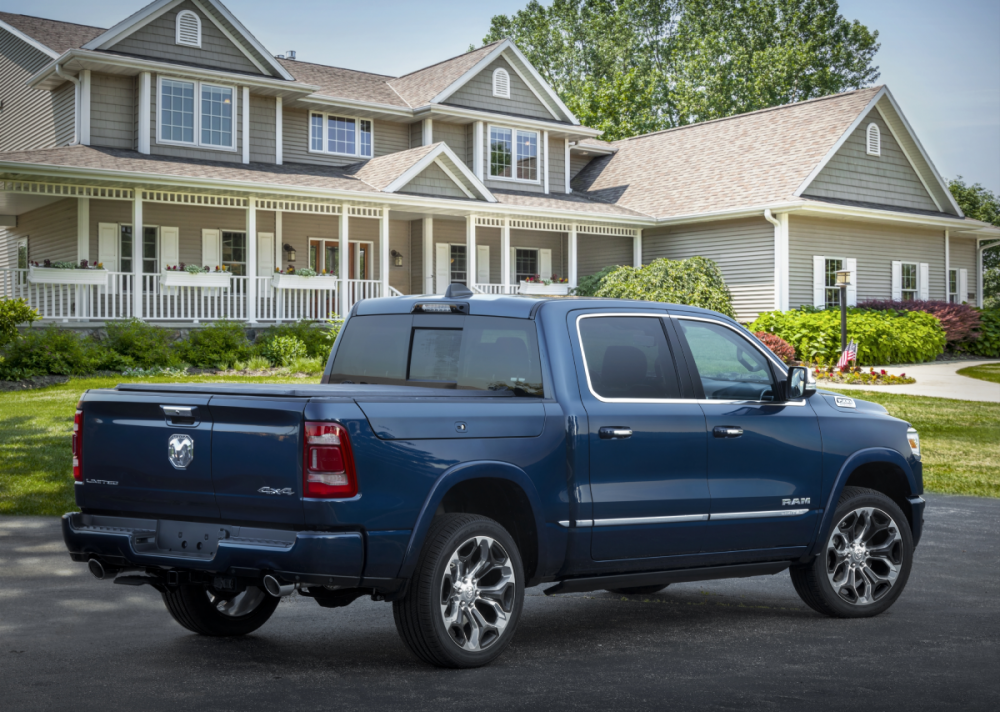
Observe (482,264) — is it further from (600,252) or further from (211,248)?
(211,248)

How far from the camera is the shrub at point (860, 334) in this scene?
27.9m

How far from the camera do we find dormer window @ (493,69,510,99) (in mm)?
33062

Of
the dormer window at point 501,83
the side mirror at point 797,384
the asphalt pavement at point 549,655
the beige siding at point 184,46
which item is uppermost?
the dormer window at point 501,83

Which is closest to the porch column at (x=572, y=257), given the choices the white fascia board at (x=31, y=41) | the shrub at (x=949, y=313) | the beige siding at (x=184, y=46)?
the shrub at (x=949, y=313)

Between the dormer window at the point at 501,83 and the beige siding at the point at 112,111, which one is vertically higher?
the dormer window at the point at 501,83

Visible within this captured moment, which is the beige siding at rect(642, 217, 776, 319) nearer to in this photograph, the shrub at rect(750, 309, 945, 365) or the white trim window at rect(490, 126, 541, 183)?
the shrub at rect(750, 309, 945, 365)

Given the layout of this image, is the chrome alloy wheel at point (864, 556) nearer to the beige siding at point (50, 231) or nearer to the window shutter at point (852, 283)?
the beige siding at point (50, 231)

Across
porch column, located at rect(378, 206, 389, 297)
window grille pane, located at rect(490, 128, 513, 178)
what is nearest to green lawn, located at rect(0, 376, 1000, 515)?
porch column, located at rect(378, 206, 389, 297)

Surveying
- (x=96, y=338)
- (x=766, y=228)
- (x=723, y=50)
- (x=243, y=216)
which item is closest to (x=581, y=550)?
(x=96, y=338)

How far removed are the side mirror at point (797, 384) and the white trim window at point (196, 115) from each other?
22413mm

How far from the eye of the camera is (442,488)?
17.6 feet

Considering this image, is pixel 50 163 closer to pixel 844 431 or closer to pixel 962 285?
pixel 844 431

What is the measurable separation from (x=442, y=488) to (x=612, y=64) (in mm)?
62326

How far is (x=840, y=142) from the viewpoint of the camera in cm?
3189
